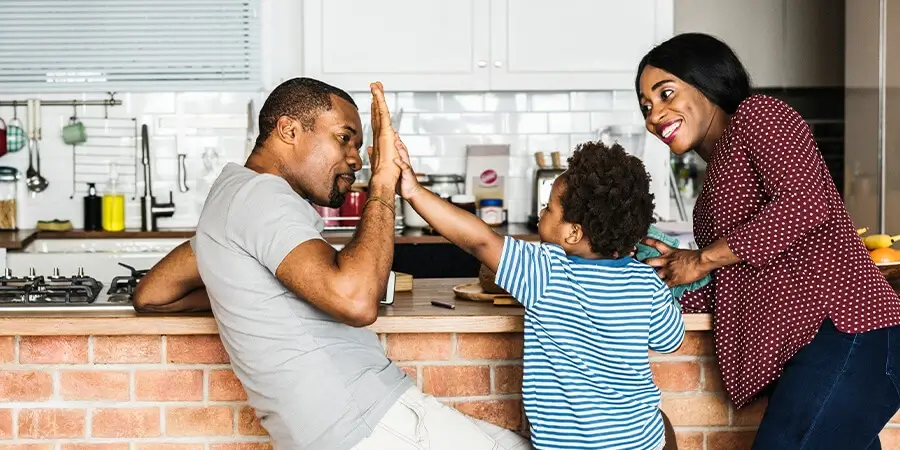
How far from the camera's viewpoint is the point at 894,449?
236cm

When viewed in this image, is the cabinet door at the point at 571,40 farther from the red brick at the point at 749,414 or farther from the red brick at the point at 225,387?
the red brick at the point at 225,387

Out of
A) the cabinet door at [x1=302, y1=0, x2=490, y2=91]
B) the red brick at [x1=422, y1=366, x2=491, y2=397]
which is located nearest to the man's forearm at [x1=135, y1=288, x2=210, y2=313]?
the red brick at [x1=422, y1=366, x2=491, y2=397]

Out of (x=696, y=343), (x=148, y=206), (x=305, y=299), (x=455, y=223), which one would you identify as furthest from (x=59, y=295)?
(x=148, y=206)

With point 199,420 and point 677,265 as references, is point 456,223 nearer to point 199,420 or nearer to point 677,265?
point 677,265

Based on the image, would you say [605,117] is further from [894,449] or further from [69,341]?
[69,341]

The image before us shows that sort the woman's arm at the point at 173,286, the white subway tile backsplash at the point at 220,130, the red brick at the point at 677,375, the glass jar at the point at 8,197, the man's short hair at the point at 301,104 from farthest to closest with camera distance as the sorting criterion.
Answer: the white subway tile backsplash at the point at 220,130 → the glass jar at the point at 8,197 → the red brick at the point at 677,375 → the woman's arm at the point at 173,286 → the man's short hair at the point at 301,104

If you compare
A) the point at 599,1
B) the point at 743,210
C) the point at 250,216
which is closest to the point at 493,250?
the point at 250,216

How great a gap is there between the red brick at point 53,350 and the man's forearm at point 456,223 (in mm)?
846

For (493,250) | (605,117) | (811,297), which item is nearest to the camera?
(493,250)

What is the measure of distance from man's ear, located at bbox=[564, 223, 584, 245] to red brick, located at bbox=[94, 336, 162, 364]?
95 cm

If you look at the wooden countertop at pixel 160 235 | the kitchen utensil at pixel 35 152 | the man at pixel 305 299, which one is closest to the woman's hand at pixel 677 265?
the man at pixel 305 299

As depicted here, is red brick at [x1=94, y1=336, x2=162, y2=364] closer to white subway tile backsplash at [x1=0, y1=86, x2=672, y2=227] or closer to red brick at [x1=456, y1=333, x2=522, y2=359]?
red brick at [x1=456, y1=333, x2=522, y2=359]

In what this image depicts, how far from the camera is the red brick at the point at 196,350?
87.3 inches

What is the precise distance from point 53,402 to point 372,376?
2.80ft
